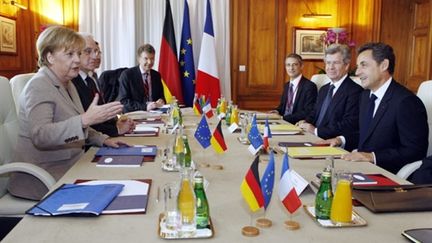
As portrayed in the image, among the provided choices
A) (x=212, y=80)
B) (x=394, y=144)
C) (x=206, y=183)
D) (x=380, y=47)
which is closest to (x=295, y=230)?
(x=206, y=183)

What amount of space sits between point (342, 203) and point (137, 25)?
5.09m

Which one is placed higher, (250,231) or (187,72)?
(187,72)

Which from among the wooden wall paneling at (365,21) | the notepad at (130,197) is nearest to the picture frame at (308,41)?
the wooden wall paneling at (365,21)

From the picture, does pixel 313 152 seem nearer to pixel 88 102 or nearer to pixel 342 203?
pixel 342 203

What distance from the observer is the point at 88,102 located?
270 cm

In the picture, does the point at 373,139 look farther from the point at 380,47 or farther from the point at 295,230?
the point at 295,230

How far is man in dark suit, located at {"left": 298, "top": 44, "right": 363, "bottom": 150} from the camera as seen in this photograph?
3.00 metres

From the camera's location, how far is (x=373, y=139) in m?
2.33

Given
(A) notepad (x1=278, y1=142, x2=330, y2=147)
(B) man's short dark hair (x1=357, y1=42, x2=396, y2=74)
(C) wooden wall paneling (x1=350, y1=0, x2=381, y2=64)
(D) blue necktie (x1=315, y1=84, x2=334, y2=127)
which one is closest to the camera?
(A) notepad (x1=278, y1=142, x2=330, y2=147)

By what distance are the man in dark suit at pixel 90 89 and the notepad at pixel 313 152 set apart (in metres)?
1.10

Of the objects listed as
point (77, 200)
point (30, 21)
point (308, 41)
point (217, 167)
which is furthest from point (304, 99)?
point (30, 21)

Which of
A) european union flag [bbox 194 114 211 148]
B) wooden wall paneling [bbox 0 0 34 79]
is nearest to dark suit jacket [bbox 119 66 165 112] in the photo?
wooden wall paneling [bbox 0 0 34 79]

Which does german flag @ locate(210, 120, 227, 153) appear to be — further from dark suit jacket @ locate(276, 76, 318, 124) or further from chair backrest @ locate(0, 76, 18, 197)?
dark suit jacket @ locate(276, 76, 318, 124)

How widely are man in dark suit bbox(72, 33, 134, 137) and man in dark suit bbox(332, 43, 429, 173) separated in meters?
1.30
